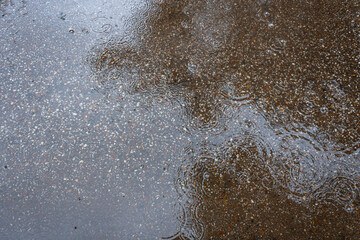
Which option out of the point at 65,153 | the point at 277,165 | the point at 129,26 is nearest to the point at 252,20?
the point at 129,26

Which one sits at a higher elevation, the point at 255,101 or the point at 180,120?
the point at 180,120

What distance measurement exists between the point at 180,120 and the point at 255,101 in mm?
796

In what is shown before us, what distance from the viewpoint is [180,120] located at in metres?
2.49

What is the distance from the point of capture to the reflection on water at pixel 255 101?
219 cm

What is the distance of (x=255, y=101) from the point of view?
2.54m

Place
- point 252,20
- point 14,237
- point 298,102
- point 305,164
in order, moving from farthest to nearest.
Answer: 1. point 252,20
2. point 298,102
3. point 305,164
4. point 14,237

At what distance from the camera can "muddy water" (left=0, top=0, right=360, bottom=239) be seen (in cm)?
219

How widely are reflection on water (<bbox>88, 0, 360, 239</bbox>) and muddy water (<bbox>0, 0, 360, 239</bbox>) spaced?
0.04ft

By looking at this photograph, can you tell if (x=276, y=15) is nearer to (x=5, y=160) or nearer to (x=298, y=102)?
(x=298, y=102)

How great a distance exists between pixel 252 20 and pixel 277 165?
1.71m

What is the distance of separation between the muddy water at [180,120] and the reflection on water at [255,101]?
0.01 metres

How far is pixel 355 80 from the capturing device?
2.61m

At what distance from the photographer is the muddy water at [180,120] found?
86.2 inches

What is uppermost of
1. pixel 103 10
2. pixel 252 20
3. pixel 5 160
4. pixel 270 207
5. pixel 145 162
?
pixel 103 10
